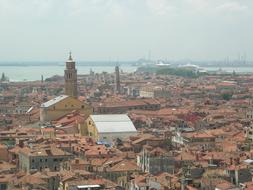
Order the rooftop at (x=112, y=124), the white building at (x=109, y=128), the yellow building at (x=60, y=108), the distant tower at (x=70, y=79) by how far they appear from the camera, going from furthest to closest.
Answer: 1. the distant tower at (x=70, y=79)
2. the yellow building at (x=60, y=108)
3. the rooftop at (x=112, y=124)
4. the white building at (x=109, y=128)

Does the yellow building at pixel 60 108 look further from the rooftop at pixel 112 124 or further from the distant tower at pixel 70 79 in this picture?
the rooftop at pixel 112 124

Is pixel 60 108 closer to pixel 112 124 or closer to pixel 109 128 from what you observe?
pixel 112 124

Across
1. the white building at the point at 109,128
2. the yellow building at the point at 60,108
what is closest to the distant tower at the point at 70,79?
the yellow building at the point at 60,108

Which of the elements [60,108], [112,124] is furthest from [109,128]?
[60,108]

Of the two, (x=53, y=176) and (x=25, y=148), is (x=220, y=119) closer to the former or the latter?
(x=25, y=148)

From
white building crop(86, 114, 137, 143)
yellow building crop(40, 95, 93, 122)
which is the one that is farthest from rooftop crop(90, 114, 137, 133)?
yellow building crop(40, 95, 93, 122)

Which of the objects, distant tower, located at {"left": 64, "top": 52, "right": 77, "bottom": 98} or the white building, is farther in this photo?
distant tower, located at {"left": 64, "top": 52, "right": 77, "bottom": 98}

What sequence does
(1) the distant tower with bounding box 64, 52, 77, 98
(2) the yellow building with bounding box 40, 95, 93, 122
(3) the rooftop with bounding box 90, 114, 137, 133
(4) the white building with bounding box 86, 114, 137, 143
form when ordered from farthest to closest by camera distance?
(1) the distant tower with bounding box 64, 52, 77, 98
(2) the yellow building with bounding box 40, 95, 93, 122
(3) the rooftop with bounding box 90, 114, 137, 133
(4) the white building with bounding box 86, 114, 137, 143

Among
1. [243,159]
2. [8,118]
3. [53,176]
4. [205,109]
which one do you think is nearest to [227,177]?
[243,159]

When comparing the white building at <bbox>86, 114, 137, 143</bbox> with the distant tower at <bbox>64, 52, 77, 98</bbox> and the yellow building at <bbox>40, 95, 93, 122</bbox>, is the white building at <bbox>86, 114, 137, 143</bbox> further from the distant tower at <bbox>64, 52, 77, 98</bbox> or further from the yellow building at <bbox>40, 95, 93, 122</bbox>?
the distant tower at <bbox>64, 52, 77, 98</bbox>
